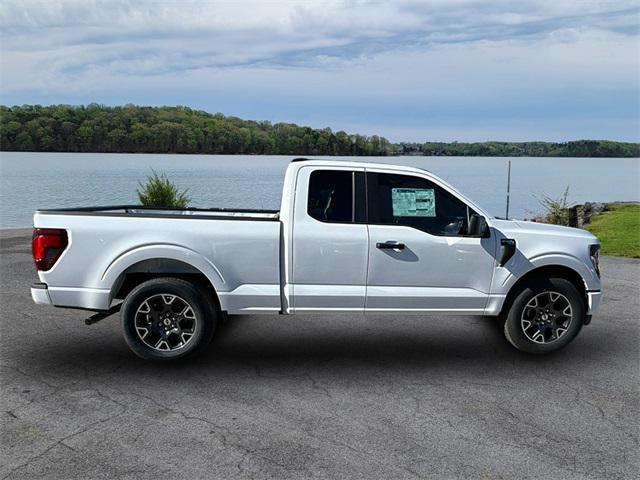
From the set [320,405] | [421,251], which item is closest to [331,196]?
[421,251]

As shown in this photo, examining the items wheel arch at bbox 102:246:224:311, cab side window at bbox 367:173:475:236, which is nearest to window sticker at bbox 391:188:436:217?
cab side window at bbox 367:173:475:236

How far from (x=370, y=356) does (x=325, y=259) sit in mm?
1189

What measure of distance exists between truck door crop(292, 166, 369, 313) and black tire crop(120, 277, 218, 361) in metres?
0.94

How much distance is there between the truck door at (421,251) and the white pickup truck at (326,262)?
0.03ft

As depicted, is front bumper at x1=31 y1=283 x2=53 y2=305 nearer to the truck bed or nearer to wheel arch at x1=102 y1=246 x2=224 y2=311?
the truck bed

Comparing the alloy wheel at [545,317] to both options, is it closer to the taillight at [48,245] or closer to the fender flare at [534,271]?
the fender flare at [534,271]

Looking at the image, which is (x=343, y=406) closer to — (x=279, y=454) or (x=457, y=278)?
(x=279, y=454)

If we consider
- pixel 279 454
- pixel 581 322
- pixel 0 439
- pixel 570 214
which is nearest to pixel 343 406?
pixel 279 454

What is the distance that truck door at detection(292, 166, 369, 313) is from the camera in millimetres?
6047

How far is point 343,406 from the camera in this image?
16.5ft

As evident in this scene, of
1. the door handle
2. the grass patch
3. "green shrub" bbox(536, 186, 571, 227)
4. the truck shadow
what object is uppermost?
the door handle

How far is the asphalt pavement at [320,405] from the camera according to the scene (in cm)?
400

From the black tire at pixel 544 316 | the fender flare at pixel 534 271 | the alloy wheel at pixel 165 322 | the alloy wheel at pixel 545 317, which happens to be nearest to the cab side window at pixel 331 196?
the alloy wheel at pixel 165 322

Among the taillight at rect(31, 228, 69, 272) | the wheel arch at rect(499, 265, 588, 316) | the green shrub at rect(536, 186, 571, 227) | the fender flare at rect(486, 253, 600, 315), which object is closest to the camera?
the taillight at rect(31, 228, 69, 272)
